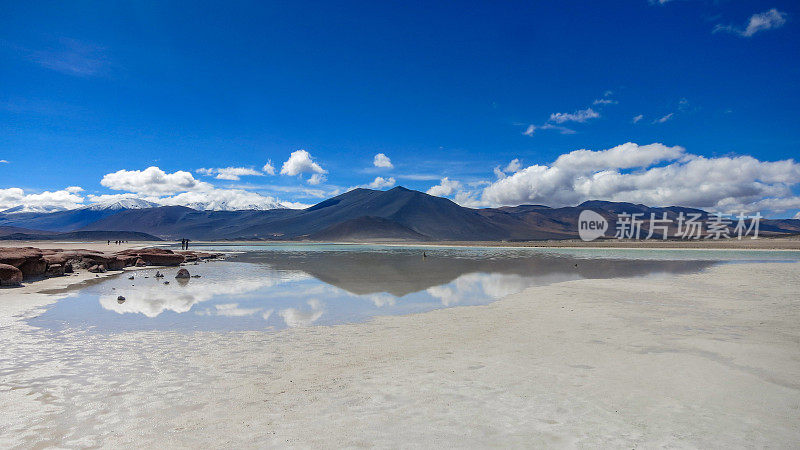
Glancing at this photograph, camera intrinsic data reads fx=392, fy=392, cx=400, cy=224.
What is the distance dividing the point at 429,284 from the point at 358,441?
1619cm

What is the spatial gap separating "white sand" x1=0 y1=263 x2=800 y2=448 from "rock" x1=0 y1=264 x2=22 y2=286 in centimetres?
1024

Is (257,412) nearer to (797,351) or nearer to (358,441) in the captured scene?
(358,441)

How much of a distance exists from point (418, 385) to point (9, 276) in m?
21.2

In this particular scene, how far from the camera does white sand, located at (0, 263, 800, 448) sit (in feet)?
15.9

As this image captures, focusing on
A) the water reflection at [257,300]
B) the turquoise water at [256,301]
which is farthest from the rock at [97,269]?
the water reflection at [257,300]

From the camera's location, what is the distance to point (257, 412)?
5.46 metres

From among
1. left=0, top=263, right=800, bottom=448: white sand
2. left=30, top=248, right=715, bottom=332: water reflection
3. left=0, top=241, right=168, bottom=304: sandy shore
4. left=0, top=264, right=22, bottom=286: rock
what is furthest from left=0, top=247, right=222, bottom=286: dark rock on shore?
left=0, top=263, right=800, bottom=448: white sand

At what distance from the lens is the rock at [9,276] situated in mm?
17578

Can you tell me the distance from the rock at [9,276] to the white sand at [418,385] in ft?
33.6

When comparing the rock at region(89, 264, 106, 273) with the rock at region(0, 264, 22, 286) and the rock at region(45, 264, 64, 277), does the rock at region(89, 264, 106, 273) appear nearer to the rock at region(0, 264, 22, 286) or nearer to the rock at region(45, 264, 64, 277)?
the rock at region(45, 264, 64, 277)

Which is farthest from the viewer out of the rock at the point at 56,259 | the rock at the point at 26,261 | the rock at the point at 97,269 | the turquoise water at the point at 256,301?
the rock at the point at 97,269

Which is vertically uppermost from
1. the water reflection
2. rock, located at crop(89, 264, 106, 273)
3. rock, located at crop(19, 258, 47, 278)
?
rock, located at crop(19, 258, 47, 278)

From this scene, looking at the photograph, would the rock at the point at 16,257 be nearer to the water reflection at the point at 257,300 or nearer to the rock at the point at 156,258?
the water reflection at the point at 257,300

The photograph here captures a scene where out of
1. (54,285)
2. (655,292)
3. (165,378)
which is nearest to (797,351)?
(655,292)
